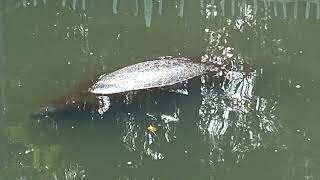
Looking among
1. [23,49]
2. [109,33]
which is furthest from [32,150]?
[109,33]

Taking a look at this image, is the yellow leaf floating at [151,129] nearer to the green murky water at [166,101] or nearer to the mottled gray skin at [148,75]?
the green murky water at [166,101]

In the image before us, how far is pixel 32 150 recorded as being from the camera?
5.46 m

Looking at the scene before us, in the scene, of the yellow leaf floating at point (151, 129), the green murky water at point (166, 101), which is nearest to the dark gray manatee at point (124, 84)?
the green murky water at point (166, 101)

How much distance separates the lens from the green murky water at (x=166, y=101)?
5.33 meters

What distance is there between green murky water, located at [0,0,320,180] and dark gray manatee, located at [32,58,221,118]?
0.12 meters

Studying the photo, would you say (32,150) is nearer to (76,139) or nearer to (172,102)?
(76,139)

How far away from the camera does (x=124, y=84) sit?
6074 millimetres

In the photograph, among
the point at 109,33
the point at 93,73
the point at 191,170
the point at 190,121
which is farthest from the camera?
the point at 109,33

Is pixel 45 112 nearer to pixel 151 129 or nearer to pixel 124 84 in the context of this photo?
pixel 124 84

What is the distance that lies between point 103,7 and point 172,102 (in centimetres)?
297

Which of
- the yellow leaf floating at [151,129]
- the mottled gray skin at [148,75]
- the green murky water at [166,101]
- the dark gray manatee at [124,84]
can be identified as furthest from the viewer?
the mottled gray skin at [148,75]

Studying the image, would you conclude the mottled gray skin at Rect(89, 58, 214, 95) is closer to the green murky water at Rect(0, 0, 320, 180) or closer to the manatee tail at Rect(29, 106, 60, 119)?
the green murky water at Rect(0, 0, 320, 180)

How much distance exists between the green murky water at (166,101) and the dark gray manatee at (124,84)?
4.9 inches

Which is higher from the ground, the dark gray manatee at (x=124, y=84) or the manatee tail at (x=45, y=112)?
the dark gray manatee at (x=124, y=84)
